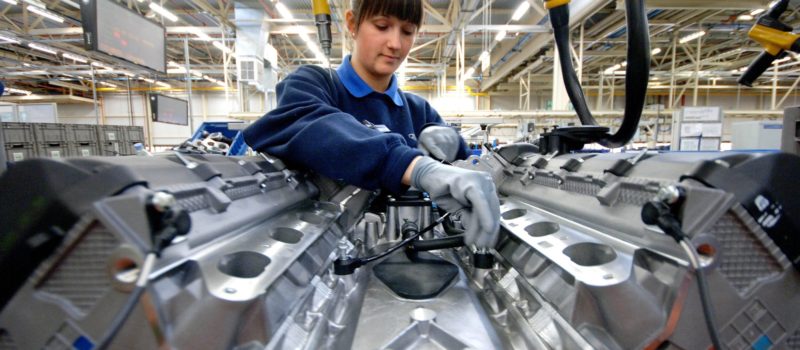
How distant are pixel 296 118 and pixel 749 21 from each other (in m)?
8.24

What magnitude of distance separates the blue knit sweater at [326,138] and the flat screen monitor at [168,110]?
474 cm

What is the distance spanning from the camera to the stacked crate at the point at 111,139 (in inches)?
211

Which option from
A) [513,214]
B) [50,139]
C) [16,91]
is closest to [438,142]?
[513,214]

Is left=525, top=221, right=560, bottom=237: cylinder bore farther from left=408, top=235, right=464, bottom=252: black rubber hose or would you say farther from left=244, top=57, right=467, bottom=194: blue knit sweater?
left=244, top=57, right=467, bottom=194: blue knit sweater

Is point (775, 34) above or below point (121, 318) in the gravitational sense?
above

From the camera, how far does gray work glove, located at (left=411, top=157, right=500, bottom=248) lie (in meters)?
0.70

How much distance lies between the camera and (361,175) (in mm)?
792

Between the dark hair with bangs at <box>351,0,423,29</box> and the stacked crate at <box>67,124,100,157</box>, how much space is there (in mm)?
5773

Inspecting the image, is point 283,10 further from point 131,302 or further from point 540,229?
point 131,302

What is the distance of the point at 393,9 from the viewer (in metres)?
1.00

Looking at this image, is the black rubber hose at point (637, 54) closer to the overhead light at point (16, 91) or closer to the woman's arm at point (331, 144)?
the woman's arm at point (331, 144)

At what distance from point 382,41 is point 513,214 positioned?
2.15ft

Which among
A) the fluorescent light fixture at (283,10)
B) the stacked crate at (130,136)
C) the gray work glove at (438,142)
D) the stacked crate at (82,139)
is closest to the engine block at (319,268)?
the gray work glove at (438,142)

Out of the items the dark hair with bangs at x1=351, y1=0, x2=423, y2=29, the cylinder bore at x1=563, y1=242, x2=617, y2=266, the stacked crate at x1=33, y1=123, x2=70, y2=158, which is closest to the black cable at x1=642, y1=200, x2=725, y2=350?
the cylinder bore at x1=563, y1=242, x2=617, y2=266
